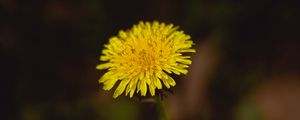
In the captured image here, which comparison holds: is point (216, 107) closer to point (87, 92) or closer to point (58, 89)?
point (87, 92)

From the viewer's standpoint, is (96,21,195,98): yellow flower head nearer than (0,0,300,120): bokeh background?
Yes

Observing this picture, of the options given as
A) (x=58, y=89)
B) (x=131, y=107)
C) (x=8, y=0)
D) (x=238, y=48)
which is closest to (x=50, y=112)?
(x=58, y=89)

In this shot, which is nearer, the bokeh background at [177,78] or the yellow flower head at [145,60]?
the yellow flower head at [145,60]

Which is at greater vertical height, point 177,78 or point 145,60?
point 145,60

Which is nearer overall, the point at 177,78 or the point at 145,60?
the point at 145,60
